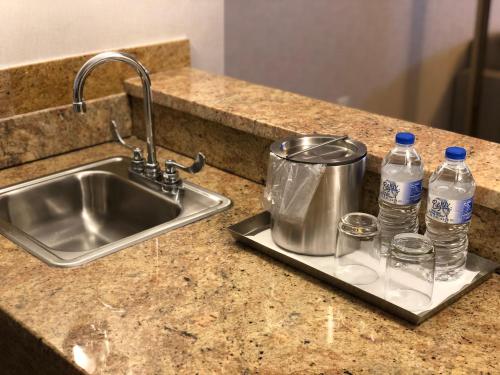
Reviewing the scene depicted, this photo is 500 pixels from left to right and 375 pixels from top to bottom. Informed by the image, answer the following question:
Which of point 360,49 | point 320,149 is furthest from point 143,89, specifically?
point 360,49

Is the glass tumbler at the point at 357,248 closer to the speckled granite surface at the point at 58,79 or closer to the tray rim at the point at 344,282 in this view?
the tray rim at the point at 344,282

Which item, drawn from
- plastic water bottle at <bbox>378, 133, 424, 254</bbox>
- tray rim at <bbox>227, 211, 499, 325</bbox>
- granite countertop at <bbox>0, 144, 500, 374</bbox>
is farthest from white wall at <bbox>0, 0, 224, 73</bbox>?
plastic water bottle at <bbox>378, 133, 424, 254</bbox>

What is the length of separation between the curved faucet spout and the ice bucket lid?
0.38m

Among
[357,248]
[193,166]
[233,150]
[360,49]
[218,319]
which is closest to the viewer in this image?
[218,319]

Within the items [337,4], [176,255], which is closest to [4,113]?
[176,255]

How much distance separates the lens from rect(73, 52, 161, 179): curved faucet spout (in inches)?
52.6

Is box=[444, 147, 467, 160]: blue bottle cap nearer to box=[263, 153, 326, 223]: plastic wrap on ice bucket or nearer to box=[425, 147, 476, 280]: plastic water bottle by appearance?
box=[425, 147, 476, 280]: plastic water bottle

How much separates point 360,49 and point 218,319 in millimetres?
2423

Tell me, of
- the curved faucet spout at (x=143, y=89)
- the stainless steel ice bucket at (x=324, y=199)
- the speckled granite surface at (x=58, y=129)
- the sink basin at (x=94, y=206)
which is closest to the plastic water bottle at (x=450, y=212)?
the stainless steel ice bucket at (x=324, y=199)

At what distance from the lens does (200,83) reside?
1772 millimetres

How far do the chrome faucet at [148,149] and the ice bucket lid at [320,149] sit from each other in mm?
269

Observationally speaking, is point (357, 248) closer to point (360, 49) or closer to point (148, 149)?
point (148, 149)

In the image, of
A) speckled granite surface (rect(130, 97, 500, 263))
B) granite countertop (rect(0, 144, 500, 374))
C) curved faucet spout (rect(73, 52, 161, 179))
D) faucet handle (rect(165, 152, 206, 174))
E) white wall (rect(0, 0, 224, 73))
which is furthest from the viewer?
white wall (rect(0, 0, 224, 73))

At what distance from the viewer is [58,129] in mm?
1686
